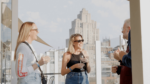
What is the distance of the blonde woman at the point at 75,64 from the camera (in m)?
2.24

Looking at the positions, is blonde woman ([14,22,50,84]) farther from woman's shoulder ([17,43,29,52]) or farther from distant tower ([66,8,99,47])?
distant tower ([66,8,99,47])

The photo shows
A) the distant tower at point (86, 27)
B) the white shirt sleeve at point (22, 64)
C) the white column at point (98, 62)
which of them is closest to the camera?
the white shirt sleeve at point (22, 64)

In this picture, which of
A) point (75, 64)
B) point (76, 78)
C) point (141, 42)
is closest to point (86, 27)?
point (75, 64)

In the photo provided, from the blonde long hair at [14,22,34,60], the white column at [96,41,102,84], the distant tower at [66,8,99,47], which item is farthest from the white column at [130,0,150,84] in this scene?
the distant tower at [66,8,99,47]

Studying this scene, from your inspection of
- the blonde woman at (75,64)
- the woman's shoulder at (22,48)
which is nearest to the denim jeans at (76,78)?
the blonde woman at (75,64)

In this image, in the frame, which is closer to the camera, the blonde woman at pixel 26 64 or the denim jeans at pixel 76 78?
the blonde woman at pixel 26 64

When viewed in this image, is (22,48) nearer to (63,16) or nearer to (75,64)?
(75,64)

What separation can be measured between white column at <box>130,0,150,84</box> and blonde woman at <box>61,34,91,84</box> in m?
1.25

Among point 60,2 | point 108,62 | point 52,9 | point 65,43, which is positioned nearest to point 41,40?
point 65,43

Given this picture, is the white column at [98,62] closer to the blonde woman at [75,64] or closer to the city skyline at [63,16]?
the city skyline at [63,16]

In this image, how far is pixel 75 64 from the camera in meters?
2.28

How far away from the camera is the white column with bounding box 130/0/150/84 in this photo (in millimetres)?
1004

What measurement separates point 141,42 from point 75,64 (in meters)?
1.36

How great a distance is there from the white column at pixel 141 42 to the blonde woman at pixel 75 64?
1251 mm
